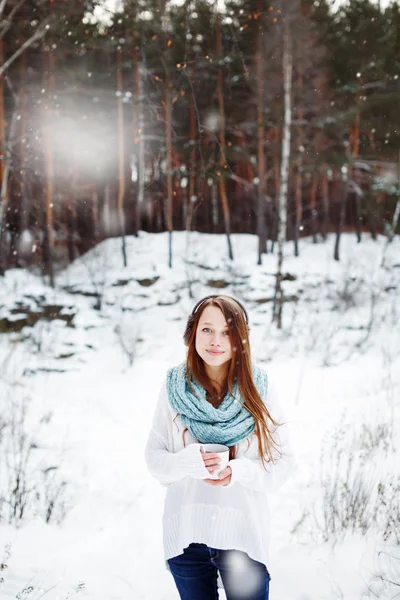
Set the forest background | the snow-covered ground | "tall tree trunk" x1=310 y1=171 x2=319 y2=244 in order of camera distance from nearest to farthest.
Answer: the snow-covered ground < the forest background < "tall tree trunk" x1=310 y1=171 x2=319 y2=244

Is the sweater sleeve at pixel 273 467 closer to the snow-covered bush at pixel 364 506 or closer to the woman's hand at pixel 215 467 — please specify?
the woman's hand at pixel 215 467

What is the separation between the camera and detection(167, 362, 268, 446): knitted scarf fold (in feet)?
4.40

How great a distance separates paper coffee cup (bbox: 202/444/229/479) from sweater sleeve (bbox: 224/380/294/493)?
7 cm

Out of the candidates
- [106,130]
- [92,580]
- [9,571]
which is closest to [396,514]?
[92,580]

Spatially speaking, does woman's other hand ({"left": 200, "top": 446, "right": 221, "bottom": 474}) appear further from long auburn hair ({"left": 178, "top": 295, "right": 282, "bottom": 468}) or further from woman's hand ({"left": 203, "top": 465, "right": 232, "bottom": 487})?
long auburn hair ({"left": 178, "top": 295, "right": 282, "bottom": 468})

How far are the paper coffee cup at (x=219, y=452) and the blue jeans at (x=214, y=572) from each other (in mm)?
411

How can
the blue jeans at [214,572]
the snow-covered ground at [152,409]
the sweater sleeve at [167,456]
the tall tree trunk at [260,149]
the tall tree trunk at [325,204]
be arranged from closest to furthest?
the sweater sleeve at [167,456]
the blue jeans at [214,572]
the snow-covered ground at [152,409]
the tall tree trunk at [260,149]
the tall tree trunk at [325,204]

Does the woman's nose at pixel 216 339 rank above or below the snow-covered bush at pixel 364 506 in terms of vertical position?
above

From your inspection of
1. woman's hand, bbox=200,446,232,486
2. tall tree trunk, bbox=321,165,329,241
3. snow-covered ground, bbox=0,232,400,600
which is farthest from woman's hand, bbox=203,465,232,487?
tall tree trunk, bbox=321,165,329,241

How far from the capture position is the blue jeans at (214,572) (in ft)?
4.45

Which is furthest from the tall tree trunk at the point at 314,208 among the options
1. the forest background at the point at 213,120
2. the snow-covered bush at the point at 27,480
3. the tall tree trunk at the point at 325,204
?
the snow-covered bush at the point at 27,480

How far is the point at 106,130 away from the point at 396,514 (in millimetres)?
10630

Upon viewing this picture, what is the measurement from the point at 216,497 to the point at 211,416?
0.38 m

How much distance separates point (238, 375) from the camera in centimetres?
143
